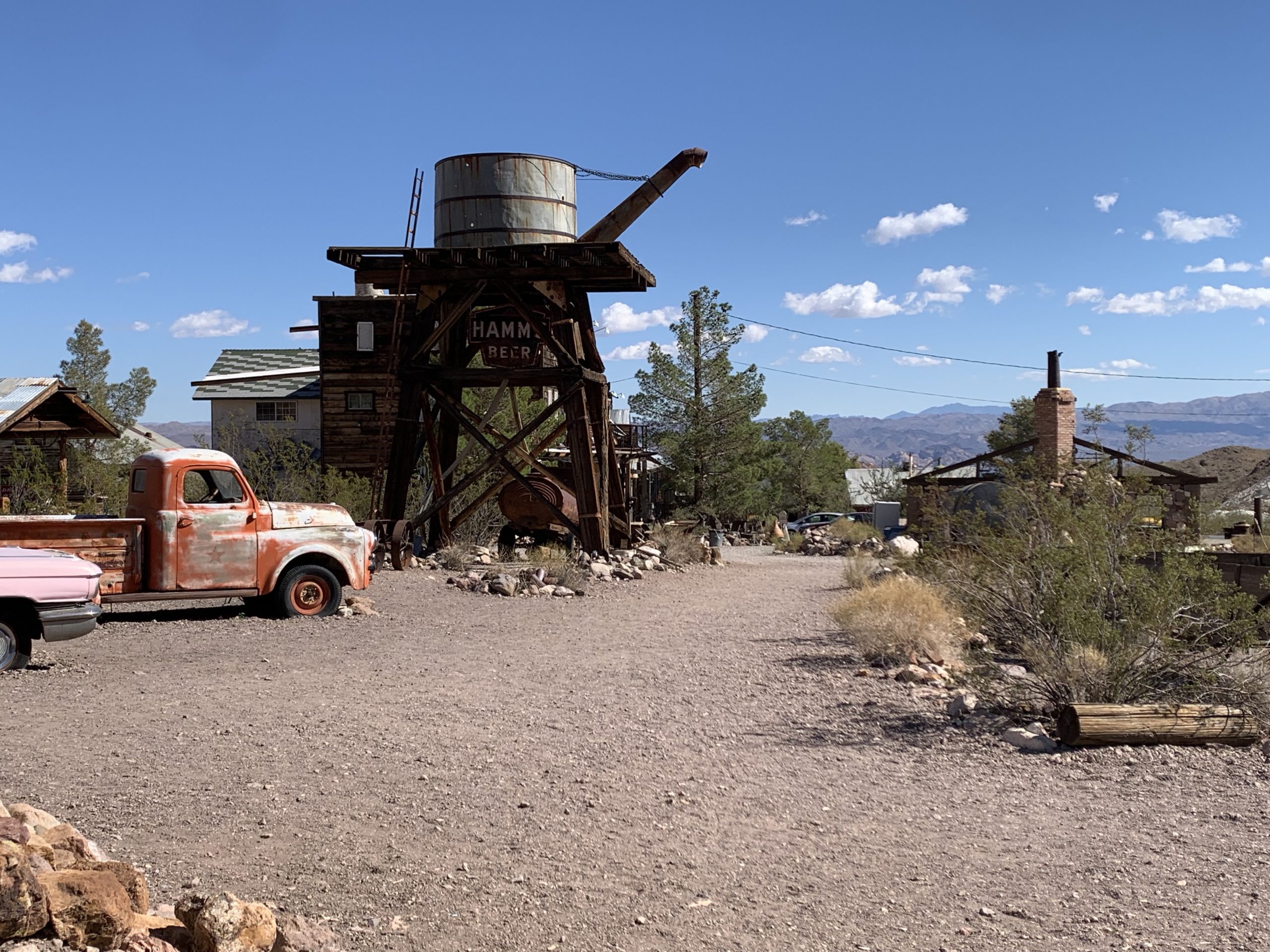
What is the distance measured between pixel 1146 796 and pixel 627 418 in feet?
227

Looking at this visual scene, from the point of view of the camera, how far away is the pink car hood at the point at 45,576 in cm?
1124

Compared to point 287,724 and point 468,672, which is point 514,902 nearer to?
point 287,724

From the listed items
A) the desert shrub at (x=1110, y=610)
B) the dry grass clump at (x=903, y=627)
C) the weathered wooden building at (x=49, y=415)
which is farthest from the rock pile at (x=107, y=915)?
the weathered wooden building at (x=49, y=415)

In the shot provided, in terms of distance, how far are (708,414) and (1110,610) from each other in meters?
44.2

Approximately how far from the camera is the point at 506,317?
80.2 feet

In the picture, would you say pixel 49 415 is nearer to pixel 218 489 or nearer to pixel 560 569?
pixel 560 569

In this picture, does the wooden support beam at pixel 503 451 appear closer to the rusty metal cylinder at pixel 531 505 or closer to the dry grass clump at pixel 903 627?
the rusty metal cylinder at pixel 531 505

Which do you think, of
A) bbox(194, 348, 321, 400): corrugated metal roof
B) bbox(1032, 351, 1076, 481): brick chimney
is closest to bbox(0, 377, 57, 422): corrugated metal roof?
bbox(194, 348, 321, 400): corrugated metal roof

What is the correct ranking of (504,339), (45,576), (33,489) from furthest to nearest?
(33,489) → (504,339) → (45,576)

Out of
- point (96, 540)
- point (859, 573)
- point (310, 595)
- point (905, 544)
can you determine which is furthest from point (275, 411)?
point (96, 540)

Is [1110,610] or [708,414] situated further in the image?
[708,414]

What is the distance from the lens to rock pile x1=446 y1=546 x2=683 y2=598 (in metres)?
19.8

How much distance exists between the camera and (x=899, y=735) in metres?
9.66

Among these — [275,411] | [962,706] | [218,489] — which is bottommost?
[962,706]
